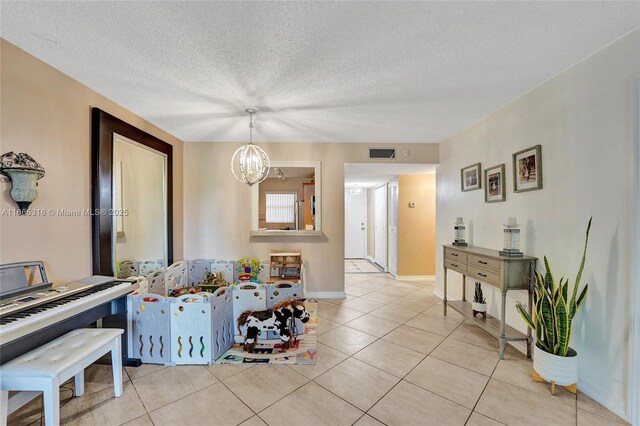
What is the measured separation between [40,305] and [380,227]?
577 cm

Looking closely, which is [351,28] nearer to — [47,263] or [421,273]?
[47,263]

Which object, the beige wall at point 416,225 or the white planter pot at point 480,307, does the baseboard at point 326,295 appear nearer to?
the beige wall at point 416,225

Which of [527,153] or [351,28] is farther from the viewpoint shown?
[527,153]

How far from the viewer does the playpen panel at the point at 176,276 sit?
3036 millimetres

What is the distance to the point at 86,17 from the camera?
142cm

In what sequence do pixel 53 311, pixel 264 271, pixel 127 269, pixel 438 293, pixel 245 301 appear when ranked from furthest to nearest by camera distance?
pixel 438 293, pixel 264 271, pixel 127 269, pixel 245 301, pixel 53 311

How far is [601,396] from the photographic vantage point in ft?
5.49

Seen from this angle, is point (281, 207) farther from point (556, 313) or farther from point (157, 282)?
point (556, 313)

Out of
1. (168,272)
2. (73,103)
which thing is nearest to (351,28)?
(73,103)

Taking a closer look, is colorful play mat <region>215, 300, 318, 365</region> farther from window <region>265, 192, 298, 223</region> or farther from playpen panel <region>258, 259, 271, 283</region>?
window <region>265, 192, 298, 223</region>

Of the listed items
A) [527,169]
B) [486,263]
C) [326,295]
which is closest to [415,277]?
[326,295]

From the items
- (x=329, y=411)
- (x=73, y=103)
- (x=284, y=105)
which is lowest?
(x=329, y=411)

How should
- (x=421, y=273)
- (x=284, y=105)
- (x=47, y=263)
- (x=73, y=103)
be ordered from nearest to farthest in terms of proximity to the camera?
1. (x=47, y=263)
2. (x=73, y=103)
3. (x=284, y=105)
4. (x=421, y=273)

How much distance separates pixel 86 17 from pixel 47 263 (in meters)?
1.70
